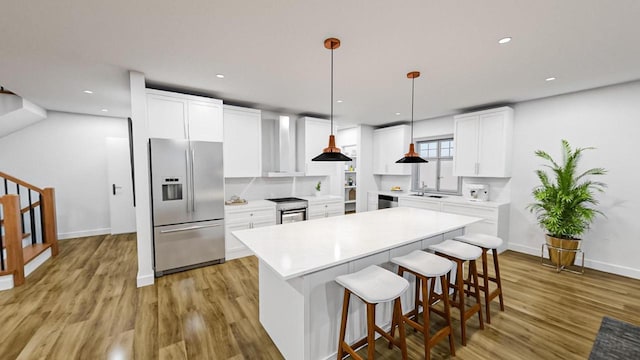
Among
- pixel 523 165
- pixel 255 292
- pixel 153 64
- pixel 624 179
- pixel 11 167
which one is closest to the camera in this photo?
pixel 153 64

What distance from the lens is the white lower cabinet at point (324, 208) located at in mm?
4824

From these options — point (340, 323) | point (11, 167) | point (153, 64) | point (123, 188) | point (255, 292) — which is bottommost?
point (255, 292)

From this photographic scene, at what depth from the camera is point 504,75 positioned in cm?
304

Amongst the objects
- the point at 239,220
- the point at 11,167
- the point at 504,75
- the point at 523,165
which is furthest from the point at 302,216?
the point at 11,167

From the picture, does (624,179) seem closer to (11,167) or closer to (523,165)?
(523,165)

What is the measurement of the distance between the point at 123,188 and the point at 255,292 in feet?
13.9

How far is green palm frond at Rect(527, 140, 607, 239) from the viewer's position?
3.48 meters

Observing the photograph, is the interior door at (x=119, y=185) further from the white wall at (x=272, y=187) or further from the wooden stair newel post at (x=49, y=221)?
the white wall at (x=272, y=187)

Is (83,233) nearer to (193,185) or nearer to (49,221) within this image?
(49,221)

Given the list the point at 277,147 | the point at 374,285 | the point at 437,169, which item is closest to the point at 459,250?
the point at 374,285

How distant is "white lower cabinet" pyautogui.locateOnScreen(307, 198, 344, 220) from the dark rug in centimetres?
368

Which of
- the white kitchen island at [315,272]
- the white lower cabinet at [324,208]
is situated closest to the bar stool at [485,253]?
the white kitchen island at [315,272]

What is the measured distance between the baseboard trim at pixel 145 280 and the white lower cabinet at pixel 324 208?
2531 millimetres

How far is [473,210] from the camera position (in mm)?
4445
